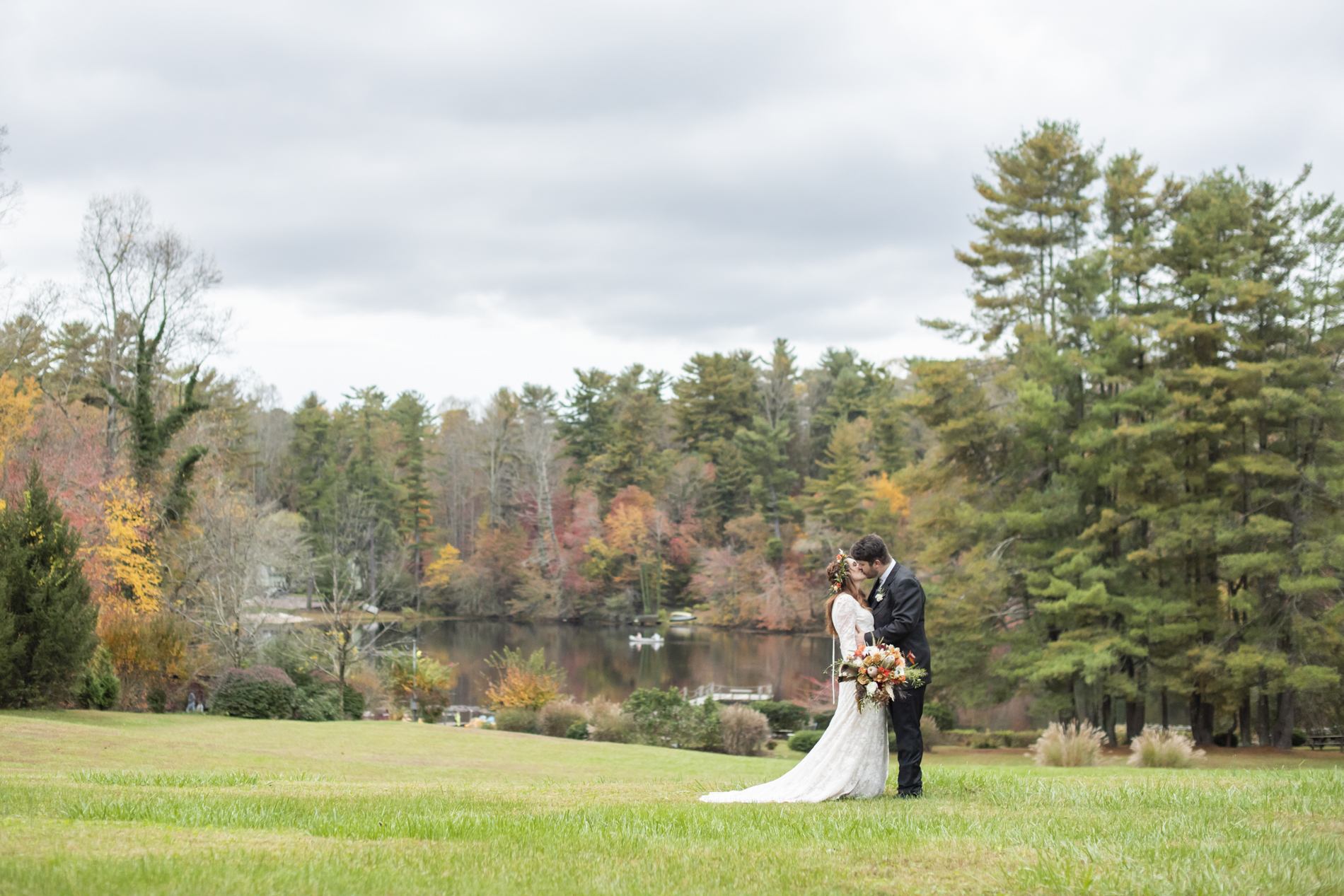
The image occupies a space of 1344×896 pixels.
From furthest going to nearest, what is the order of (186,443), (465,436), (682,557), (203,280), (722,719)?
(465,436)
(682,557)
(186,443)
(203,280)
(722,719)

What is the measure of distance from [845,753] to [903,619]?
3.79 ft

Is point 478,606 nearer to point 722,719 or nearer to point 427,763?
point 722,719

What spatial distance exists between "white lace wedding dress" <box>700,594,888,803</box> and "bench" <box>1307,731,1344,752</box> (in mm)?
22969

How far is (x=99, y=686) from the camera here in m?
21.3

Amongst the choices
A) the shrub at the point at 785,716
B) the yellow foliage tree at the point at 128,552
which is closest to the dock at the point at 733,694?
the shrub at the point at 785,716

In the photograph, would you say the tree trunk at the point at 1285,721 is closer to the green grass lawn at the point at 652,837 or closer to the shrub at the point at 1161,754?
the shrub at the point at 1161,754

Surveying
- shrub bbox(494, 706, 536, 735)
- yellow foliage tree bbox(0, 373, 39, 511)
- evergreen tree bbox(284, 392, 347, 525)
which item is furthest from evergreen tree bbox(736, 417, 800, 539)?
yellow foliage tree bbox(0, 373, 39, 511)

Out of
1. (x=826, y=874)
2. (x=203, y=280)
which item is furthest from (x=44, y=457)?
(x=826, y=874)

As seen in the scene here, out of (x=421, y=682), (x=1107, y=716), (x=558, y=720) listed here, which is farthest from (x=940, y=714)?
(x=421, y=682)

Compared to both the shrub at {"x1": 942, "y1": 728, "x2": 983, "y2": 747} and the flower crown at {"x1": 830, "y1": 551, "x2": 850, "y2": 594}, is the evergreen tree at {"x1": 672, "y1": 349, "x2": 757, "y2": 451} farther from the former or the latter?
the flower crown at {"x1": 830, "y1": 551, "x2": 850, "y2": 594}

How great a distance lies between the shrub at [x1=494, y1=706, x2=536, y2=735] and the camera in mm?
28453

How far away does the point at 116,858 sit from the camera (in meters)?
4.52

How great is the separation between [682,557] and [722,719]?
43179 millimetres

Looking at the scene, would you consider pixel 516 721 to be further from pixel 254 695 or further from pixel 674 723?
pixel 254 695
